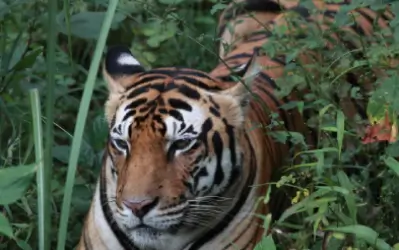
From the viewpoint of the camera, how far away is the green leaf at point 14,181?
9.48 feet

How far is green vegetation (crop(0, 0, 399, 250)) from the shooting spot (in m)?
A: 2.90

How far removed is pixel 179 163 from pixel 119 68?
1.69 ft

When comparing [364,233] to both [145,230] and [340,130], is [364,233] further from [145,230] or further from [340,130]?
[145,230]

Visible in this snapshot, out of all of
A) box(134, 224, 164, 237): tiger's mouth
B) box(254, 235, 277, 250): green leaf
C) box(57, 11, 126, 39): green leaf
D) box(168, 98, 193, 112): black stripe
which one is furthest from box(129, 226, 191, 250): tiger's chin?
box(57, 11, 126, 39): green leaf

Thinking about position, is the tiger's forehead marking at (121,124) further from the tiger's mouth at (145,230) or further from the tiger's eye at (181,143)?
the tiger's mouth at (145,230)

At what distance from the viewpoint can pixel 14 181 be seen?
2.95 meters

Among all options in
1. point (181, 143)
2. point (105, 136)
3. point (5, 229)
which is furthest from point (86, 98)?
point (105, 136)

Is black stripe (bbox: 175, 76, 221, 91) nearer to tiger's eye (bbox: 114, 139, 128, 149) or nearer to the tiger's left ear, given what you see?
the tiger's left ear

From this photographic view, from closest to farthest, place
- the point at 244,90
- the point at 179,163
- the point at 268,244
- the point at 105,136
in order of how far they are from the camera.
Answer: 1. the point at 268,244
2. the point at 179,163
3. the point at 244,90
4. the point at 105,136

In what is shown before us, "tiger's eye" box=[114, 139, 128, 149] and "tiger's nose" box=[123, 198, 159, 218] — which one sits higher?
"tiger's eye" box=[114, 139, 128, 149]

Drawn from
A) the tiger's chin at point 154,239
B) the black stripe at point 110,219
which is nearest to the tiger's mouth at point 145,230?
the tiger's chin at point 154,239

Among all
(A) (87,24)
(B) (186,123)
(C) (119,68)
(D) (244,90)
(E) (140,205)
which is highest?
(A) (87,24)

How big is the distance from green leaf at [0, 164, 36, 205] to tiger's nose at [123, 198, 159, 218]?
47 centimetres

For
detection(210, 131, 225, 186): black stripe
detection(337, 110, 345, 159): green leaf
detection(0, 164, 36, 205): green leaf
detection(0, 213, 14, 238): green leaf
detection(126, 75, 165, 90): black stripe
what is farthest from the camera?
detection(126, 75, 165, 90): black stripe
